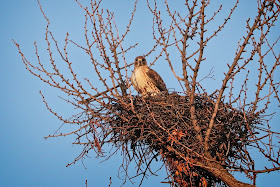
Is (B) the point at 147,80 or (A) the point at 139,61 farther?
(A) the point at 139,61

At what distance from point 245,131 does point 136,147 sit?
190 centimetres

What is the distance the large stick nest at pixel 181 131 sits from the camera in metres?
5.97

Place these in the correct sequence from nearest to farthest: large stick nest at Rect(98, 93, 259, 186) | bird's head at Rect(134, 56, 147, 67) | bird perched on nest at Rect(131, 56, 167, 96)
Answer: large stick nest at Rect(98, 93, 259, 186)
bird perched on nest at Rect(131, 56, 167, 96)
bird's head at Rect(134, 56, 147, 67)

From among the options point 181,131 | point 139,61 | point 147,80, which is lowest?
point 181,131

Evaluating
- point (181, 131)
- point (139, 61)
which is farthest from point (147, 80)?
point (181, 131)

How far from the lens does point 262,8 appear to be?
5207 mm

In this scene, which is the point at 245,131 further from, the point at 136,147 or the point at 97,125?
the point at 97,125

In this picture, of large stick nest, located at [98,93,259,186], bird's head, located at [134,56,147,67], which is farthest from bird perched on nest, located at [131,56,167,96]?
large stick nest, located at [98,93,259,186]

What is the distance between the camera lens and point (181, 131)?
19.8ft

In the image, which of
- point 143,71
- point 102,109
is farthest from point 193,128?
point 143,71

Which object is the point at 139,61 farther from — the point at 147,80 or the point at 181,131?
the point at 181,131

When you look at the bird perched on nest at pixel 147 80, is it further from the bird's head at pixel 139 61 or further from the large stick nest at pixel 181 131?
the large stick nest at pixel 181 131

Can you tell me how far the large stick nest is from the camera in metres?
5.97

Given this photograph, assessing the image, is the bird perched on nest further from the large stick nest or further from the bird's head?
the large stick nest
